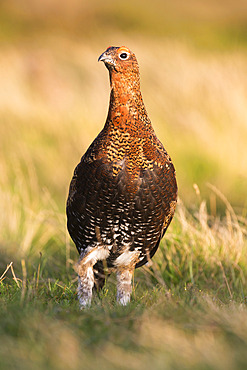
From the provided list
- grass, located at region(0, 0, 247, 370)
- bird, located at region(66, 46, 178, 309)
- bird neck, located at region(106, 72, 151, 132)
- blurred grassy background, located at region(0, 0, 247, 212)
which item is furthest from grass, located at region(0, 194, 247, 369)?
blurred grassy background, located at region(0, 0, 247, 212)

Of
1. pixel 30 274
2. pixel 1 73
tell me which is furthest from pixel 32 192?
pixel 1 73

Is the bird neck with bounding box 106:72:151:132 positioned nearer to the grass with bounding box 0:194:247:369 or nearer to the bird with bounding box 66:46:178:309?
the bird with bounding box 66:46:178:309

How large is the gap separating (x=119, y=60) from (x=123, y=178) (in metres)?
0.80

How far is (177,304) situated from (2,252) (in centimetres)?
258

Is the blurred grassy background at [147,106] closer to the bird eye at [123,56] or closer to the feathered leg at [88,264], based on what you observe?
the feathered leg at [88,264]

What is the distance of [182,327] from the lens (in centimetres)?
314

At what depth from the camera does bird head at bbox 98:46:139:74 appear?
4.09m

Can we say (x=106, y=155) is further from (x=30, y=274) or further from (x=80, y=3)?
(x=80, y=3)

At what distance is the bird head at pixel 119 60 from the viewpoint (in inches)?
161

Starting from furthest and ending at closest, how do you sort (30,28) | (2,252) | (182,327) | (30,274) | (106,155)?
(30,28) < (2,252) < (30,274) < (106,155) < (182,327)

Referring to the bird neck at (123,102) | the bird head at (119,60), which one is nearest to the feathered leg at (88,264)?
the bird neck at (123,102)

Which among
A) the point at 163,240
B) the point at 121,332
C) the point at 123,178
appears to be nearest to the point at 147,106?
the point at 163,240

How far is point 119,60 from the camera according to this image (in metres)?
4.11

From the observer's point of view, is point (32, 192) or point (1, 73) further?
point (1, 73)
